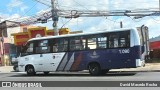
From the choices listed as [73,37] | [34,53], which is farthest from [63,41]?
[34,53]

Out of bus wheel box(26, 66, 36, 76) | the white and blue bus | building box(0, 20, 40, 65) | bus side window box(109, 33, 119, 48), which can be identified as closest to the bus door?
the white and blue bus

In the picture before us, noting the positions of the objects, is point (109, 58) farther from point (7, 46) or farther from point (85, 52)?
point (7, 46)

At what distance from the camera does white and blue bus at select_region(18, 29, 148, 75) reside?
22406mm

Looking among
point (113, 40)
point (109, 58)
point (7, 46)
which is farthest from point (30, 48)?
point (7, 46)

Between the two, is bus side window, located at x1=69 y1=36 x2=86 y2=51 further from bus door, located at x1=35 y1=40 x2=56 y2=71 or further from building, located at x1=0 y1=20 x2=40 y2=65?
building, located at x1=0 y1=20 x2=40 y2=65

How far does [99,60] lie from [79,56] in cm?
142

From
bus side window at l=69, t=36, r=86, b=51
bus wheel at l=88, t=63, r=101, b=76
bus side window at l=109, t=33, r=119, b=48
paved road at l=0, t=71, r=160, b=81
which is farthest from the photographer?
bus side window at l=69, t=36, r=86, b=51

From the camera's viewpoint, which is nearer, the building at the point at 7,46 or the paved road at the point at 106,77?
the paved road at the point at 106,77

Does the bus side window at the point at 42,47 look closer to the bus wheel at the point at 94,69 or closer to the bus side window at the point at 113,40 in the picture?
the bus wheel at the point at 94,69

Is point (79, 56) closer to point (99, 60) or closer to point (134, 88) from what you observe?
point (99, 60)

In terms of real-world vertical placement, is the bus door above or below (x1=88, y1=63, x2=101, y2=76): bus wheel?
above

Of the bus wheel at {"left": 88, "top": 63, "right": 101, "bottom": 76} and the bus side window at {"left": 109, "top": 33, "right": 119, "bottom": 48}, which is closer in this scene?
the bus side window at {"left": 109, "top": 33, "right": 119, "bottom": 48}

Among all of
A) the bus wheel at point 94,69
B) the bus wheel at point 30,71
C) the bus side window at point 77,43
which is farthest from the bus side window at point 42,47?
the bus wheel at point 94,69

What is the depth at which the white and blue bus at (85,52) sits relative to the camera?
73.5 ft
